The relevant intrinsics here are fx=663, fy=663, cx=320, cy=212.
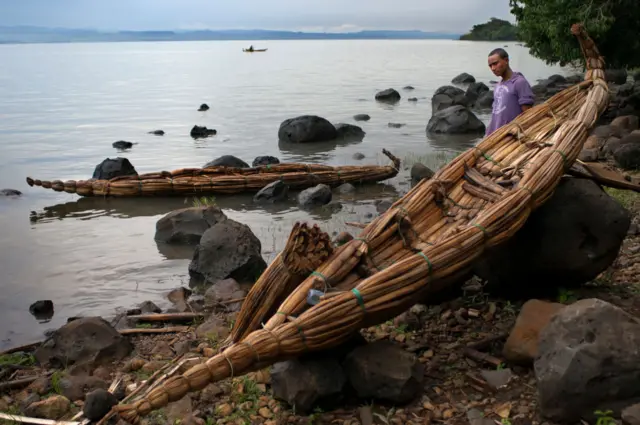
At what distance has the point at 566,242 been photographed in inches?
227

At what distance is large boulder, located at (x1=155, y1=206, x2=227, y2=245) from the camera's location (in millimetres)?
10039

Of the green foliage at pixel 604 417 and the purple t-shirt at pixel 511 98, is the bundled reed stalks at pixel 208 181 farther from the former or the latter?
the green foliage at pixel 604 417

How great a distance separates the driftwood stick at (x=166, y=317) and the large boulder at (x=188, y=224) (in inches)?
126

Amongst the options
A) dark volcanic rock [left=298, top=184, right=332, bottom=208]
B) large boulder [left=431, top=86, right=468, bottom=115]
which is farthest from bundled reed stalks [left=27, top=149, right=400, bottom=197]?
large boulder [left=431, top=86, right=468, bottom=115]

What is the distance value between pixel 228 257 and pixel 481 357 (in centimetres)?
403

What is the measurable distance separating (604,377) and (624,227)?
2.33 meters

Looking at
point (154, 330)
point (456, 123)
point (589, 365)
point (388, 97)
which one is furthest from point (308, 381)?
point (388, 97)

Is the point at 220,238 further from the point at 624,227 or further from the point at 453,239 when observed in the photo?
the point at 624,227

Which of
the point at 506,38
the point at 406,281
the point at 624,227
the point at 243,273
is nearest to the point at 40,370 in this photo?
the point at 243,273

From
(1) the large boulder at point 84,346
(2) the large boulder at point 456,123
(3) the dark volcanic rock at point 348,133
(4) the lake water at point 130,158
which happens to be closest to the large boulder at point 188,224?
(4) the lake water at point 130,158

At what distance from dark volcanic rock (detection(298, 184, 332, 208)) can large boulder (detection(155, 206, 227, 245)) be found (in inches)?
84.8

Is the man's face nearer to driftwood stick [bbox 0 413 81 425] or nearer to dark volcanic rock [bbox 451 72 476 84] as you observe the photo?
driftwood stick [bbox 0 413 81 425]

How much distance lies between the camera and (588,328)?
3973 mm

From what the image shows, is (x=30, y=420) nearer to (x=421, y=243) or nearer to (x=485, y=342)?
(x=421, y=243)
